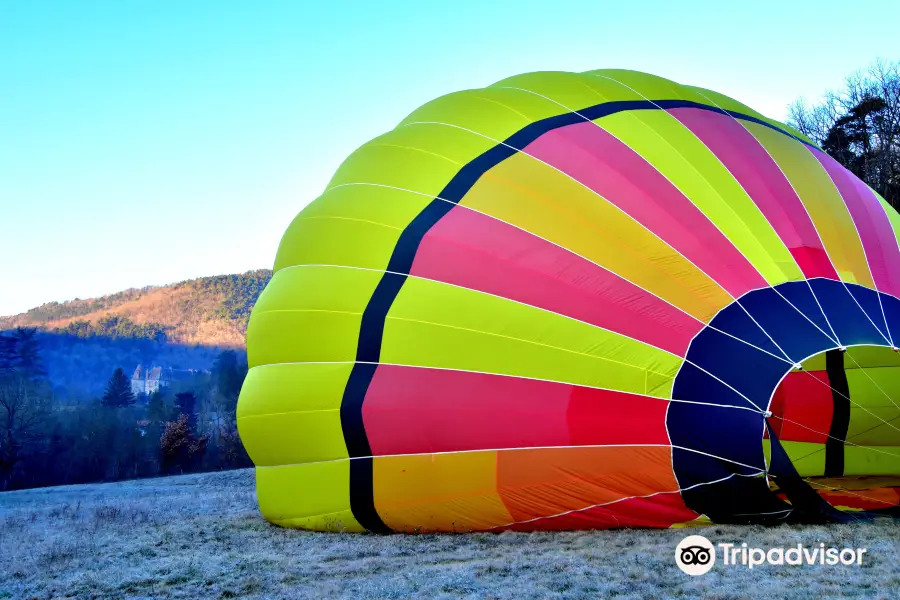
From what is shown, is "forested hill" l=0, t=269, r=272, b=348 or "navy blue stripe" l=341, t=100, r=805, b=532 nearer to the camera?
"navy blue stripe" l=341, t=100, r=805, b=532

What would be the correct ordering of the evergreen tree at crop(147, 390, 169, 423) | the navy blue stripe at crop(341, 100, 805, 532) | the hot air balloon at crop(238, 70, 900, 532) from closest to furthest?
the hot air balloon at crop(238, 70, 900, 532) < the navy blue stripe at crop(341, 100, 805, 532) < the evergreen tree at crop(147, 390, 169, 423)

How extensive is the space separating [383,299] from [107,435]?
119 ft

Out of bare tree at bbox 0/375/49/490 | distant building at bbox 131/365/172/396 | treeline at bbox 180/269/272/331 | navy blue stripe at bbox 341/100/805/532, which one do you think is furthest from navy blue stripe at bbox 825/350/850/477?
treeline at bbox 180/269/272/331

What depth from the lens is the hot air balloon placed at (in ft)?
14.8

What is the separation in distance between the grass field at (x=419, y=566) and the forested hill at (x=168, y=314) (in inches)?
3180

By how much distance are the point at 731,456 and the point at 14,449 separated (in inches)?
1254

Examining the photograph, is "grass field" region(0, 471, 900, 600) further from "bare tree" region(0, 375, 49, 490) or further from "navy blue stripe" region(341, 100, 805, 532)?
"bare tree" region(0, 375, 49, 490)

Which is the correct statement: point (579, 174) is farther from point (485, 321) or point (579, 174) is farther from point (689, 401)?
A: point (689, 401)

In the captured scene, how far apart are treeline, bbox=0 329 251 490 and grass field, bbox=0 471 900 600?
78.5 ft

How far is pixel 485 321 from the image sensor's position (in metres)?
4.96

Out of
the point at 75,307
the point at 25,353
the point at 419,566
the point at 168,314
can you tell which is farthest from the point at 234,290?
the point at 419,566

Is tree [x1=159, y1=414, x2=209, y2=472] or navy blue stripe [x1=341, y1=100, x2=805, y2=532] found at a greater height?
navy blue stripe [x1=341, y1=100, x2=805, y2=532]

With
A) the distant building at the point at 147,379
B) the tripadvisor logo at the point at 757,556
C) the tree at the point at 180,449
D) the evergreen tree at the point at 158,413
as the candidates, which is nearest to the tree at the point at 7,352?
the evergreen tree at the point at 158,413

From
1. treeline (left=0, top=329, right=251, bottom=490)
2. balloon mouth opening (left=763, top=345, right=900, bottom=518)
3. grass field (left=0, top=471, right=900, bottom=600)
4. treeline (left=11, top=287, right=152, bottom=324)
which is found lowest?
treeline (left=0, top=329, right=251, bottom=490)
